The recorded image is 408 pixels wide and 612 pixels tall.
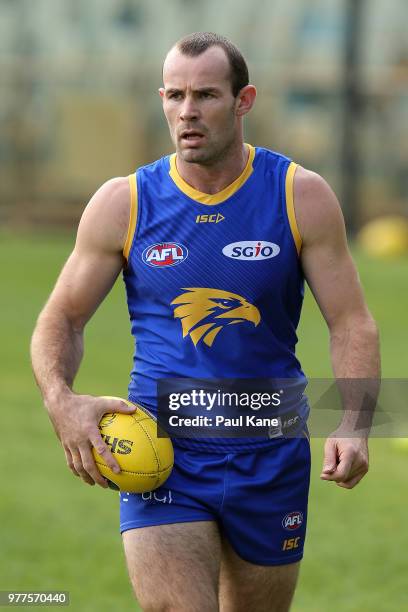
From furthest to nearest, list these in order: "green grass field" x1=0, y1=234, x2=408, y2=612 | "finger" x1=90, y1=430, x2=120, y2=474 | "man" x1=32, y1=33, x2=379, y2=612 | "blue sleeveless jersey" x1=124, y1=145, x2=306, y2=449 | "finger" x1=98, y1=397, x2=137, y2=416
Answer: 1. "green grass field" x1=0, y1=234, x2=408, y2=612
2. "blue sleeveless jersey" x1=124, y1=145, x2=306, y2=449
3. "man" x1=32, y1=33, x2=379, y2=612
4. "finger" x1=98, y1=397, x2=137, y2=416
5. "finger" x1=90, y1=430, x2=120, y2=474

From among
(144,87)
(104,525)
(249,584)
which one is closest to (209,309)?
(249,584)

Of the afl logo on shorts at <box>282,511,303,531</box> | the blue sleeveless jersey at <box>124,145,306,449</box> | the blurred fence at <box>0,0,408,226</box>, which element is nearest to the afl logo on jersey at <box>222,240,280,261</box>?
the blue sleeveless jersey at <box>124,145,306,449</box>

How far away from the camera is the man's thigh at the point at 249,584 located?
18.5 ft

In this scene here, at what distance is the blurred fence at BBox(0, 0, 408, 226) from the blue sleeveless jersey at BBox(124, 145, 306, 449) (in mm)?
33765

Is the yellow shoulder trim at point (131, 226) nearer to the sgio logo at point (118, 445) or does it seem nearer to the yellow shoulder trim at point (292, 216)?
the yellow shoulder trim at point (292, 216)

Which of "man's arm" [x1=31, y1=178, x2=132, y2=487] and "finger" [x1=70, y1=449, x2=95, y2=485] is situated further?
"man's arm" [x1=31, y1=178, x2=132, y2=487]

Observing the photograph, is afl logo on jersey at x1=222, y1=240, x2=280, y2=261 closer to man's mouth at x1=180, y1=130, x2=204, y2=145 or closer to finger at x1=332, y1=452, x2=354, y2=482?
man's mouth at x1=180, y1=130, x2=204, y2=145

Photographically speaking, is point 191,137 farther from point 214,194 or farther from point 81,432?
point 81,432

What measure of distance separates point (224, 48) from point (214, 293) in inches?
38.3

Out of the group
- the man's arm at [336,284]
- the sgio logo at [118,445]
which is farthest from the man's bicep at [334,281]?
the sgio logo at [118,445]

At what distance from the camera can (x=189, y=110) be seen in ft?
17.4

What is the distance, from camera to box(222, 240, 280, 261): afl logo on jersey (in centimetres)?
547

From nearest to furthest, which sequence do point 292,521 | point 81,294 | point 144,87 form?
point 81,294 → point 292,521 → point 144,87

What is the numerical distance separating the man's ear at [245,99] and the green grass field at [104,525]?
3.86 meters
